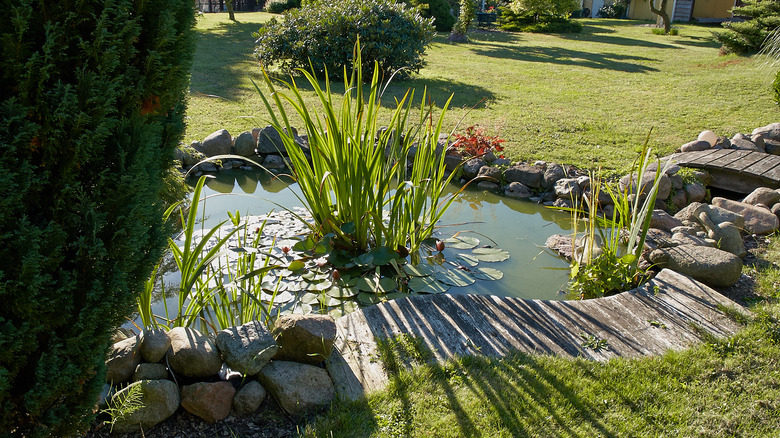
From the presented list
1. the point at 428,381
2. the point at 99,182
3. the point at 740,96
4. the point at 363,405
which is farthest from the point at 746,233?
the point at 740,96

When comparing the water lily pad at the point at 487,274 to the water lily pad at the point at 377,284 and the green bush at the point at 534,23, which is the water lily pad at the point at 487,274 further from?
the green bush at the point at 534,23

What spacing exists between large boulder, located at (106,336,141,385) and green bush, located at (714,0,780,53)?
14727mm

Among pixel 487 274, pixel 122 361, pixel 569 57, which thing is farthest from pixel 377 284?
pixel 569 57

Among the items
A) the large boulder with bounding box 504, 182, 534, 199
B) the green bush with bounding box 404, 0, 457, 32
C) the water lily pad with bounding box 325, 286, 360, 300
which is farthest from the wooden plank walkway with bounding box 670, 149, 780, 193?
the green bush with bounding box 404, 0, 457, 32

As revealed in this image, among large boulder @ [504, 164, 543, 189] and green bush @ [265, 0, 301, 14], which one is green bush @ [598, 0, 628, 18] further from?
large boulder @ [504, 164, 543, 189]

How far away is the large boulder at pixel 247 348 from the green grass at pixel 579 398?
351 millimetres

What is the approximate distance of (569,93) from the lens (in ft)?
33.2

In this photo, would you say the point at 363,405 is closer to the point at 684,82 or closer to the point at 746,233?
the point at 746,233

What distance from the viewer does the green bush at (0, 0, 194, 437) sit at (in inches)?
59.4

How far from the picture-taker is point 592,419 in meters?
2.23

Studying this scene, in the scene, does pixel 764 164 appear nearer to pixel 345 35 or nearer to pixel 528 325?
pixel 528 325

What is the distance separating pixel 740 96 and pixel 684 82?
1.68 meters

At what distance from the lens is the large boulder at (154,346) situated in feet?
7.48

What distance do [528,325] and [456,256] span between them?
1360mm
